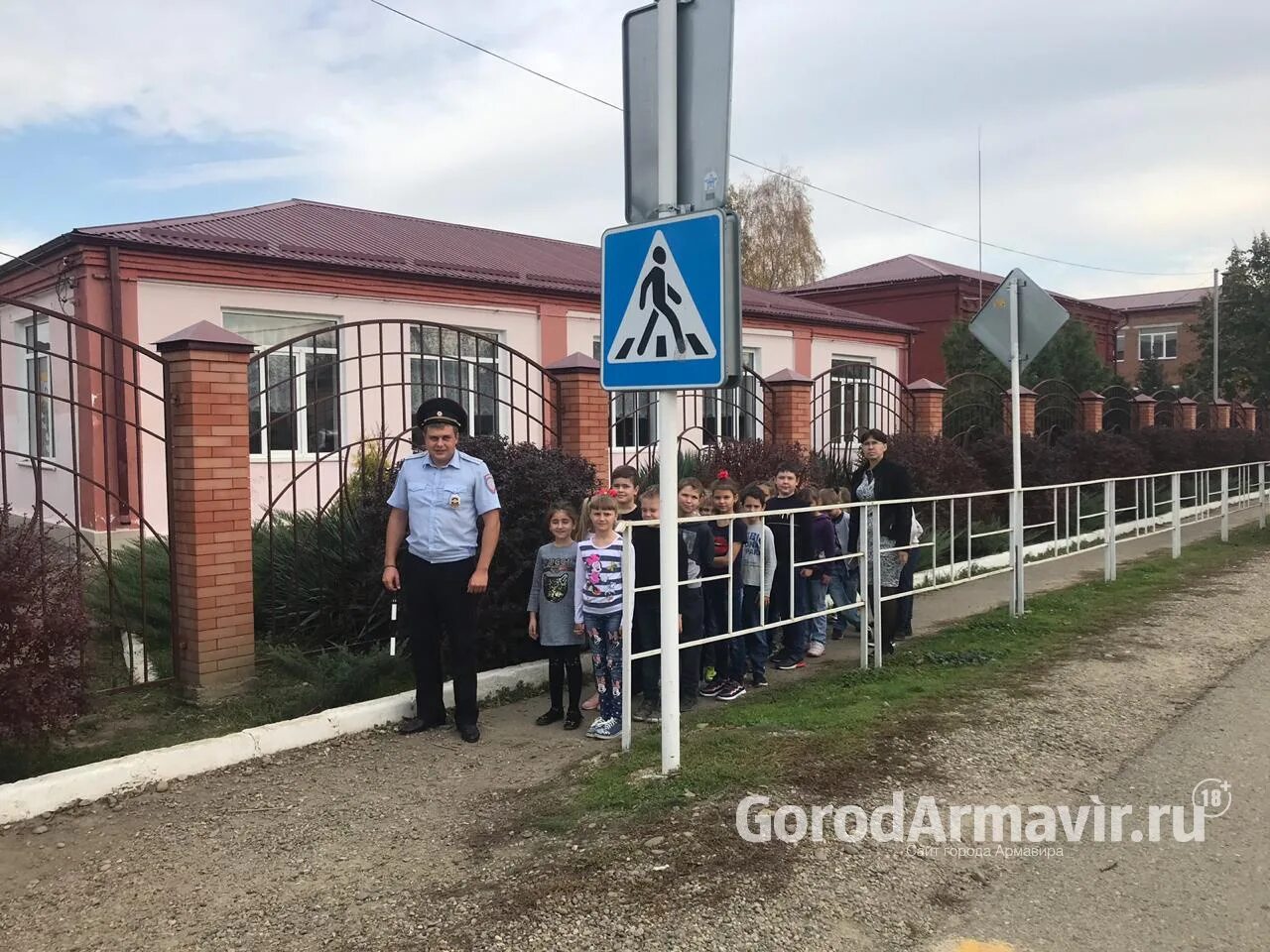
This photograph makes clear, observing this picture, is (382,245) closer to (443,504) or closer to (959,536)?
(959,536)

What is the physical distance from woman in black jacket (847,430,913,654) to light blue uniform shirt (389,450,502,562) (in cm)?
277

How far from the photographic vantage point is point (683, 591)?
18.0 feet

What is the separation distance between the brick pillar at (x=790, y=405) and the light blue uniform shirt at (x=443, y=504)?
22.3 ft

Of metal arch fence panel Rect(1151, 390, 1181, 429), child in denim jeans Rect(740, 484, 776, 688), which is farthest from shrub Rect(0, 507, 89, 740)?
metal arch fence panel Rect(1151, 390, 1181, 429)

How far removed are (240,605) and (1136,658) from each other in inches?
224

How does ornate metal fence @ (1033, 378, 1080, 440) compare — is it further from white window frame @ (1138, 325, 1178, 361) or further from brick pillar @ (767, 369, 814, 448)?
white window frame @ (1138, 325, 1178, 361)

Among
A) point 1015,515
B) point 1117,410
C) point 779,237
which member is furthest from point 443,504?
point 779,237

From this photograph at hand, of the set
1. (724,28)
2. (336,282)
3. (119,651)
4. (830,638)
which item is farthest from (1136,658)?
(336,282)

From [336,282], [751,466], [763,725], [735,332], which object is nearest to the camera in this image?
[735,332]

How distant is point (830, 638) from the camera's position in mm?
7898

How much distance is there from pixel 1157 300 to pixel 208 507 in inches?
2362

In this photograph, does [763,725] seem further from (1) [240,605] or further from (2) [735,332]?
(1) [240,605]

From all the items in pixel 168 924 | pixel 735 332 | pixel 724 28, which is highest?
pixel 724 28

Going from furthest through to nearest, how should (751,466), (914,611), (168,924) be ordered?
(751,466) → (914,611) → (168,924)
